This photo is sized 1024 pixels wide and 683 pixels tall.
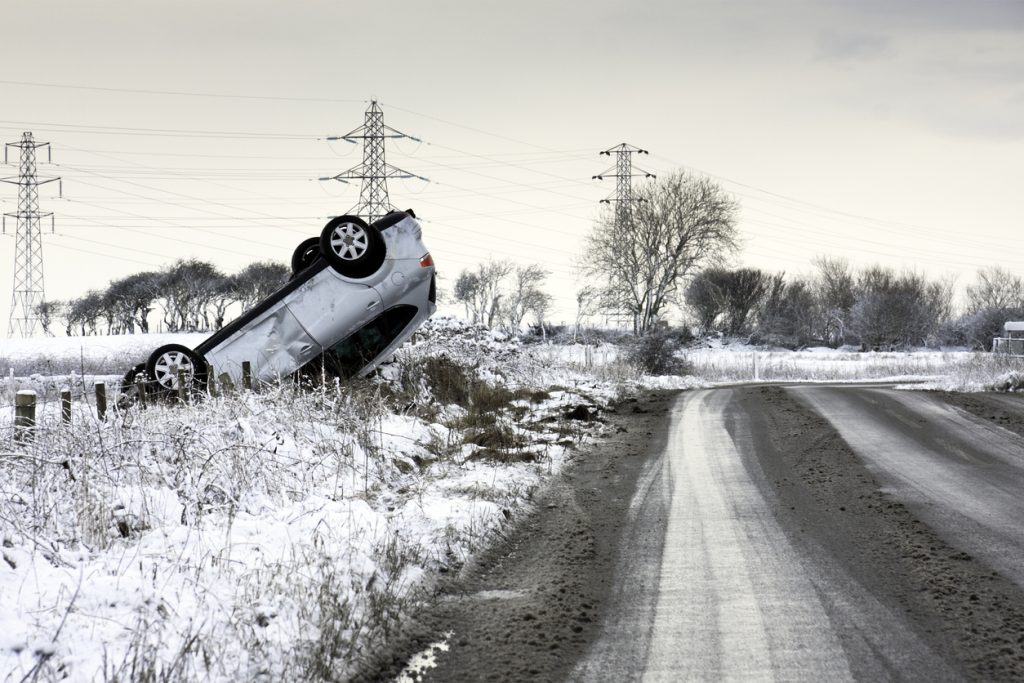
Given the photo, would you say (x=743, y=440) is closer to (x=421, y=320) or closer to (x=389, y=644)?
(x=421, y=320)

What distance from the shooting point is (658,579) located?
5.54 metres

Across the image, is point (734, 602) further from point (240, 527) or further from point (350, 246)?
point (350, 246)

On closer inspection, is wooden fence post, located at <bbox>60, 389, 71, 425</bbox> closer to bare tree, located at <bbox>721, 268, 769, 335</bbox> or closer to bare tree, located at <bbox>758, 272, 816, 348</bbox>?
bare tree, located at <bbox>758, 272, 816, 348</bbox>

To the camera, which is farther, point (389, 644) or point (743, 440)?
point (743, 440)

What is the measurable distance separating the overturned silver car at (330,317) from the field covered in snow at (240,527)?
142cm

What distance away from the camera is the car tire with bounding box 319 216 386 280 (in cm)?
1295

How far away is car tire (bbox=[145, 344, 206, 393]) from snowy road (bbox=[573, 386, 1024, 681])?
698cm

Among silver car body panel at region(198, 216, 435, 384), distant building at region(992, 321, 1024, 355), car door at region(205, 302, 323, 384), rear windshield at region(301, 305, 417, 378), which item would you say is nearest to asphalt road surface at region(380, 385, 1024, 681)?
rear windshield at region(301, 305, 417, 378)

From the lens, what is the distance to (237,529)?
561cm

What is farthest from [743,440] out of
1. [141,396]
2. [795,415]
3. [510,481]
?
[141,396]

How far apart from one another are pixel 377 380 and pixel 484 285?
241ft

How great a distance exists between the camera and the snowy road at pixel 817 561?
4203mm

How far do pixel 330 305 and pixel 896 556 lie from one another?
30.4ft

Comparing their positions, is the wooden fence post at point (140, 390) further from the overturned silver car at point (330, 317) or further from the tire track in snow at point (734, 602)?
the tire track in snow at point (734, 602)
